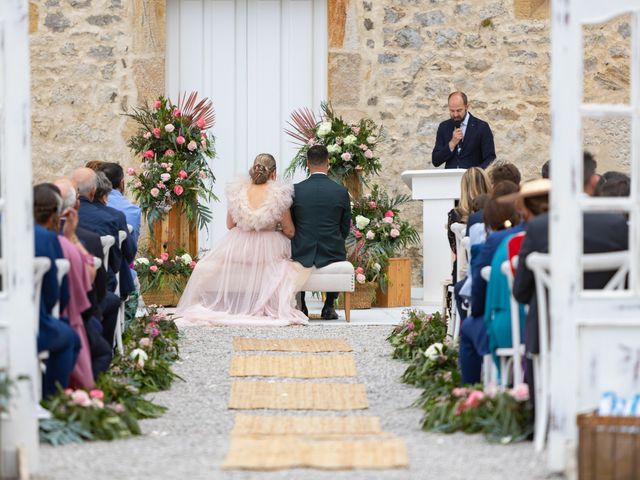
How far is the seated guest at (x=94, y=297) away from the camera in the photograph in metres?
6.55

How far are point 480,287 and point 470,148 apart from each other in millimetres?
5431

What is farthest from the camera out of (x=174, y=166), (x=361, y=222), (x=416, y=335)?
(x=361, y=222)

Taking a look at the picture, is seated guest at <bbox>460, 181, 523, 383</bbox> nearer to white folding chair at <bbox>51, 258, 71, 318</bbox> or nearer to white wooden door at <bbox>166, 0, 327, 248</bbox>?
white folding chair at <bbox>51, 258, 71, 318</bbox>

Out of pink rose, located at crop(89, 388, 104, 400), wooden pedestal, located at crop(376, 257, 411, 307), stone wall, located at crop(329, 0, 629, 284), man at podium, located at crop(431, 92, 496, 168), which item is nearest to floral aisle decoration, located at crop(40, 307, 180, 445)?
pink rose, located at crop(89, 388, 104, 400)

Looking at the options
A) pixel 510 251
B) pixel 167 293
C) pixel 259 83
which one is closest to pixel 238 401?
pixel 510 251

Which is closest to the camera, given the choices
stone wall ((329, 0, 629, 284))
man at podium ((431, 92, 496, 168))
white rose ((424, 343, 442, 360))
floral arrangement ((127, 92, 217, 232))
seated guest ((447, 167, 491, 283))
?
white rose ((424, 343, 442, 360))

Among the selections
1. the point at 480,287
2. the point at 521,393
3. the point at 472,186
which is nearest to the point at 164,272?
the point at 472,186

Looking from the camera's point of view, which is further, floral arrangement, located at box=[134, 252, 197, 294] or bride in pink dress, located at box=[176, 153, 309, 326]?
floral arrangement, located at box=[134, 252, 197, 294]

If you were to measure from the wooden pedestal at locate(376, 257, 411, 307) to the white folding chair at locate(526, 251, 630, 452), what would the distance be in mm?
5878

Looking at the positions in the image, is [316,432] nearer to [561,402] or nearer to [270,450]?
[270,450]

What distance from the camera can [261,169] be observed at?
10.2 metres

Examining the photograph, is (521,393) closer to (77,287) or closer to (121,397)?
(121,397)

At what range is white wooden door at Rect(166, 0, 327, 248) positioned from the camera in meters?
13.3

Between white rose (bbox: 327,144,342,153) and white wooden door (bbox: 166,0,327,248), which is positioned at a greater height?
white wooden door (bbox: 166,0,327,248)
